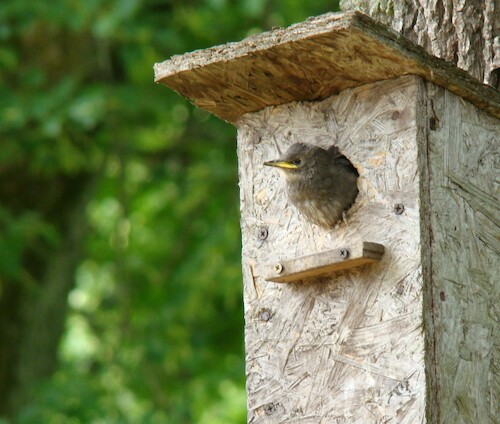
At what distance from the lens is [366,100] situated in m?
3.74

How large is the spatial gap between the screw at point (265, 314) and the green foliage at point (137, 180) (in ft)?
12.0

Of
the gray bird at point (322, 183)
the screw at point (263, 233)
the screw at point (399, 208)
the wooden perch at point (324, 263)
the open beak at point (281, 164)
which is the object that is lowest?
the wooden perch at point (324, 263)

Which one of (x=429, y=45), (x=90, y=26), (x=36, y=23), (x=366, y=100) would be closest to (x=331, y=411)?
(x=366, y=100)

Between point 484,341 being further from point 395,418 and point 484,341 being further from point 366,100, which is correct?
point 366,100

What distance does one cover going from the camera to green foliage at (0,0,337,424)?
7863 millimetres

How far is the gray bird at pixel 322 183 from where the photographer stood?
3748 mm

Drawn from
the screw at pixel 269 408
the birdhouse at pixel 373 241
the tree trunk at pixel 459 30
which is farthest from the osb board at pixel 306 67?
the screw at pixel 269 408

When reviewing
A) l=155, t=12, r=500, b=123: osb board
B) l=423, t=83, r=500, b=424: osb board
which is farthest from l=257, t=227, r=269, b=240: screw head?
l=423, t=83, r=500, b=424: osb board

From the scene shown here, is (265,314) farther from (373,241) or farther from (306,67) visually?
(306,67)

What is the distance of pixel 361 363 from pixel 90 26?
507 cm

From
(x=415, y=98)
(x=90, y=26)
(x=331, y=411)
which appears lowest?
(x=331, y=411)

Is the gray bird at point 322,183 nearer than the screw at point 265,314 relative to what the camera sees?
Yes

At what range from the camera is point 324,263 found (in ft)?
11.8

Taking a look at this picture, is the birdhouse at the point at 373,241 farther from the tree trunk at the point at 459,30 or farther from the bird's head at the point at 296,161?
the tree trunk at the point at 459,30
